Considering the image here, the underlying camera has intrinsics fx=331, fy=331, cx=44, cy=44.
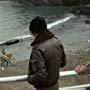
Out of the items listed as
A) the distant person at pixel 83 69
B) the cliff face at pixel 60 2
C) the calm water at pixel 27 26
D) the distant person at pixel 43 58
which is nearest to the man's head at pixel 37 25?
the distant person at pixel 43 58

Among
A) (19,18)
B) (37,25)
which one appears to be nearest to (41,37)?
(37,25)

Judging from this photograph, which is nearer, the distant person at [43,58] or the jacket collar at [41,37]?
the distant person at [43,58]

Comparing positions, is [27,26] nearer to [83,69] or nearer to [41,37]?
[83,69]

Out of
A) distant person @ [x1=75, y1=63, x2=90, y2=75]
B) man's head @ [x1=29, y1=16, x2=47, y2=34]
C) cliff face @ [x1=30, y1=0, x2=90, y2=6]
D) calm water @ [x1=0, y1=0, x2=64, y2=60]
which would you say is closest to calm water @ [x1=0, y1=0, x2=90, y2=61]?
calm water @ [x1=0, y1=0, x2=64, y2=60]

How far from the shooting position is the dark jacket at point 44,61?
537 cm

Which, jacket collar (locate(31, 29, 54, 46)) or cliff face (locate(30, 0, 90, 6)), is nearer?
jacket collar (locate(31, 29, 54, 46))

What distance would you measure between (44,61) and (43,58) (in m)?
0.05

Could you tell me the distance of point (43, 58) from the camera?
5.45m

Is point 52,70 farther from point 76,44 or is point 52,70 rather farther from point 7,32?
point 7,32

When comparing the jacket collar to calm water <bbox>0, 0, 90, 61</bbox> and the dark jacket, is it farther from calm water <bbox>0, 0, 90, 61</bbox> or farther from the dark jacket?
calm water <bbox>0, 0, 90, 61</bbox>

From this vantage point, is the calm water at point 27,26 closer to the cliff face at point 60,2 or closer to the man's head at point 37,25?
the cliff face at point 60,2

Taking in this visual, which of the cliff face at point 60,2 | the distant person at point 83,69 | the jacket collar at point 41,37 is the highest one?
the jacket collar at point 41,37

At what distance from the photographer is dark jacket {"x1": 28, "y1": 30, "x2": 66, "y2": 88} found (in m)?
5.37

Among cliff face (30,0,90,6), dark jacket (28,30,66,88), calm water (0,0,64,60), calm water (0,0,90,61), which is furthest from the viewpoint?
cliff face (30,0,90,6)
